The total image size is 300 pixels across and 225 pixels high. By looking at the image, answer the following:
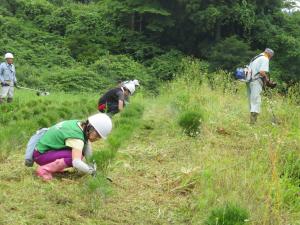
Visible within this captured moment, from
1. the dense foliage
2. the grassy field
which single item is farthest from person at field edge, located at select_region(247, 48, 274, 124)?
the dense foliage

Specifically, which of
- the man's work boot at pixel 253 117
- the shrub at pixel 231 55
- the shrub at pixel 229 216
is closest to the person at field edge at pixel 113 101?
the man's work boot at pixel 253 117

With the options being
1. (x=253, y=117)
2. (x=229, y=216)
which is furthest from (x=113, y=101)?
(x=229, y=216)

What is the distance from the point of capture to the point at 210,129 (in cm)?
816

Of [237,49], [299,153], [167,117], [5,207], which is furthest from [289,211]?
[237,49]

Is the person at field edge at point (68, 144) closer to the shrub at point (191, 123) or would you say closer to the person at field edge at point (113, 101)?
the shrub at point (191, 123)

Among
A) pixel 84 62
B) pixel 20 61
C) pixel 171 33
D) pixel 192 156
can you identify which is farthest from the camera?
pixel 171 33

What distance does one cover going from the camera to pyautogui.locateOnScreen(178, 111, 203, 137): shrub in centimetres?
770

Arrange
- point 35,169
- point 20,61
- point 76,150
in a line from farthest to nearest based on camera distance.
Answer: point 20,61, point 35,169, point 76,150

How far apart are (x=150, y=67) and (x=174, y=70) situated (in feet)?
4.57

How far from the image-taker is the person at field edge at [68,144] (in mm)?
4941

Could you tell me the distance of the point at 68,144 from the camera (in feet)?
16.6

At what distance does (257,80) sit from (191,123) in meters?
2.65

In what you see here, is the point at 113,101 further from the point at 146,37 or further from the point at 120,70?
the point at 146,37

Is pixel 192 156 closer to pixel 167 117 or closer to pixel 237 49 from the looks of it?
pixel 167 117
